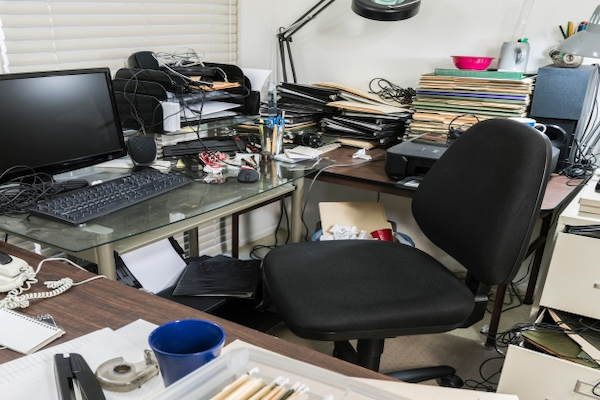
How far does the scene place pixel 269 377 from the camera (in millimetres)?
537

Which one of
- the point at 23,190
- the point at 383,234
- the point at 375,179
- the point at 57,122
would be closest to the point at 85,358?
the point at 23,190

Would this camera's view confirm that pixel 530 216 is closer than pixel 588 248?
Yes

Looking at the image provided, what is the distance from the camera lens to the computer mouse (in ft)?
5.33

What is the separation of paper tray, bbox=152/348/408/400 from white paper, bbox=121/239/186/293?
51.8 inches

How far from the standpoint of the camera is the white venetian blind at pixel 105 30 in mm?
1729

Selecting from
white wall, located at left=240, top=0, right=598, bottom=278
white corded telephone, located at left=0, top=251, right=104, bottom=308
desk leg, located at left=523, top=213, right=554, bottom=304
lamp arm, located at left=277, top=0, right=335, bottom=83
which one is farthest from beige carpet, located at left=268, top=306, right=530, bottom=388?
lamp arm, located at left=277, top=0, right=335, bottom=83

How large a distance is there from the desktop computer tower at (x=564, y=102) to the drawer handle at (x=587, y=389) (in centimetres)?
95

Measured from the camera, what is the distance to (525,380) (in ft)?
4.53

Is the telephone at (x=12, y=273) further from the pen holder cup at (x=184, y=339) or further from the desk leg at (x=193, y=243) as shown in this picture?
the desk leg at (x=193, y=243)

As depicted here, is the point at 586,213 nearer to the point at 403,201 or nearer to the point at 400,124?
the point at 400,124

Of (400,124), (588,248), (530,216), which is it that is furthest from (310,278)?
(400,124)

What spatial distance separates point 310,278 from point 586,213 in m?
0.86

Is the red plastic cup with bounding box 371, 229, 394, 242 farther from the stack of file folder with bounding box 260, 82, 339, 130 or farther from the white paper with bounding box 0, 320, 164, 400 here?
the white paper with bounding box 0, 320, 164, 400

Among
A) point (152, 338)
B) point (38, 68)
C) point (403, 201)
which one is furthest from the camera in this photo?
point (403, 201)
